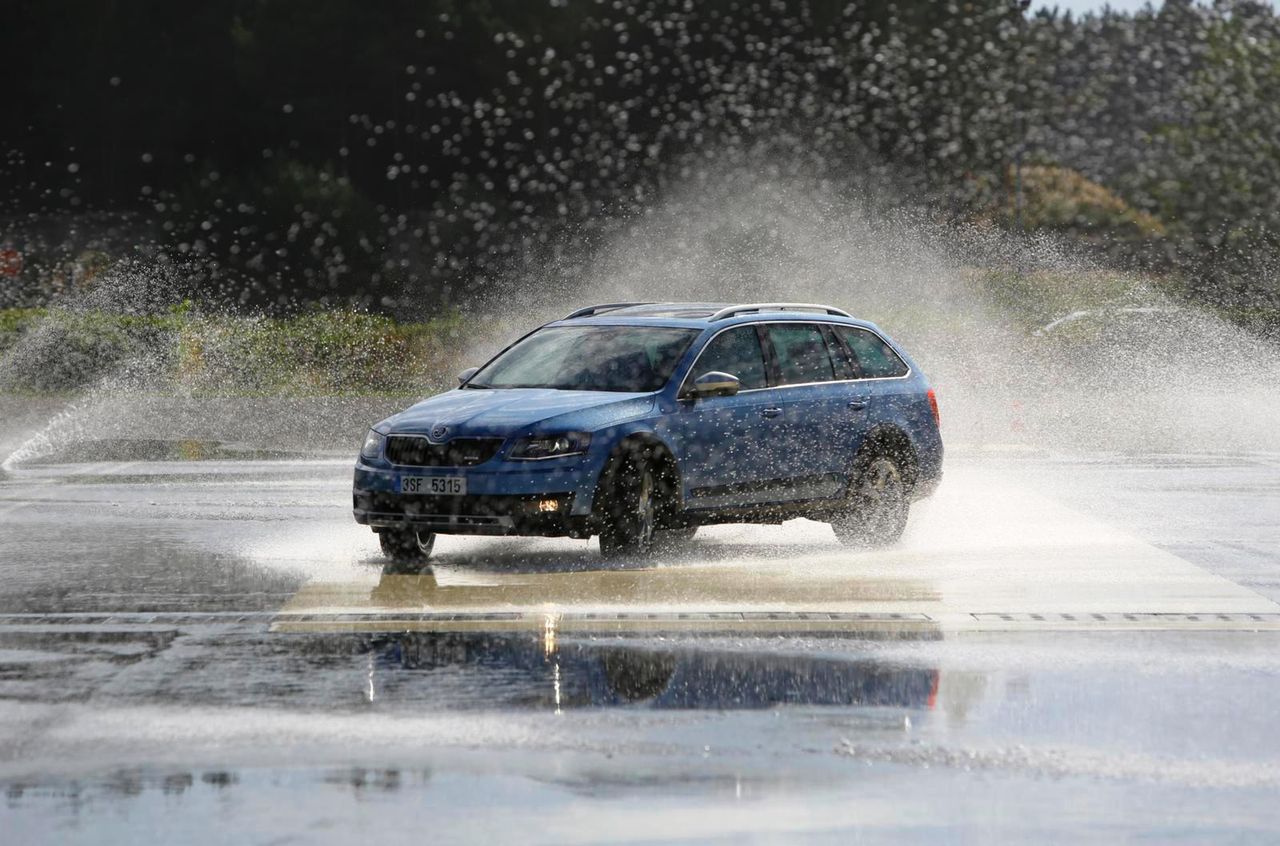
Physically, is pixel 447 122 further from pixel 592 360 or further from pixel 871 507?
pixel 592 360

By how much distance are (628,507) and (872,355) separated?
2928 mm

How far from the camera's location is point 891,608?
11062 mm

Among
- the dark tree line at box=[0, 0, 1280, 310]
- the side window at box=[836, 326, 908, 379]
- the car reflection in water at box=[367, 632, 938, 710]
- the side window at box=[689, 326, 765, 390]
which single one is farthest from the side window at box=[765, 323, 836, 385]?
the dark tree line at box=[0, 0, 1280, 310]

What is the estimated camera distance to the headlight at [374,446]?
13.0 m

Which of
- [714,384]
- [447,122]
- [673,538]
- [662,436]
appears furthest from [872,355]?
[447,122]

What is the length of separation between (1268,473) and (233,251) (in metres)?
37.4

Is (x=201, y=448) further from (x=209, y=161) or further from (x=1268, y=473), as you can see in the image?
(x=209, y=161)

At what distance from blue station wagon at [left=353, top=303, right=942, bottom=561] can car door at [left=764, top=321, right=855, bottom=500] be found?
0.01 meters

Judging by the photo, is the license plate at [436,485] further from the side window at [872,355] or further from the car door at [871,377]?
the side window at [872,355]

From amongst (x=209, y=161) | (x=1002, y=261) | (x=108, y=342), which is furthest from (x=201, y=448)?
A: (x=1002, y=261)

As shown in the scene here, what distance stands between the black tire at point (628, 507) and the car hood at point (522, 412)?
10.6 inches

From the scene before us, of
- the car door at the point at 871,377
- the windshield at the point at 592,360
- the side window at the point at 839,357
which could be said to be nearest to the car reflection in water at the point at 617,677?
the windshield at the point at 592,360

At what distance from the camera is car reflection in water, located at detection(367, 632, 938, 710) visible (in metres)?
8.38

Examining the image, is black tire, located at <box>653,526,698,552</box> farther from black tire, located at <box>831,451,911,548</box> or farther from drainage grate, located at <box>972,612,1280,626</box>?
drainage grate, located at <box>972,612,1280,626</box>
